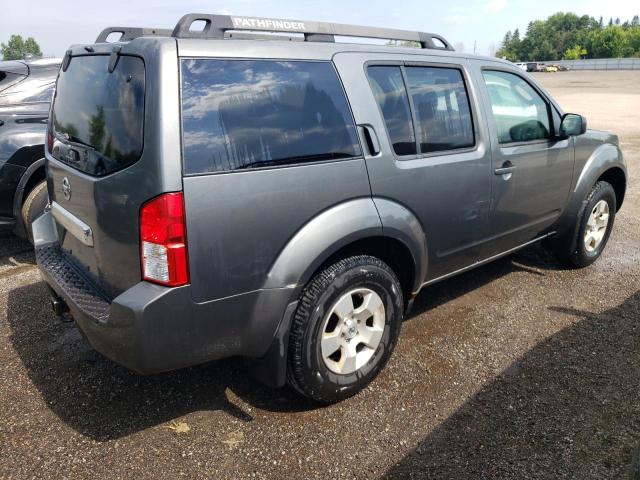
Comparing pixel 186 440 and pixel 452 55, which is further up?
pixel 452 55

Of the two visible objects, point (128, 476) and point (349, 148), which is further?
point (349, 148)

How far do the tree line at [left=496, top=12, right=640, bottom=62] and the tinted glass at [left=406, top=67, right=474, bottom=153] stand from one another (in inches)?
4882

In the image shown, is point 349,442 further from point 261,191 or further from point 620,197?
point 620,197

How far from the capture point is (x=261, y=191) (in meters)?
2.29

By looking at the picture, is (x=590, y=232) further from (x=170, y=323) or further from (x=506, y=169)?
(x=170, y=323)

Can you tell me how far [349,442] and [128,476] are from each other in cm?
101

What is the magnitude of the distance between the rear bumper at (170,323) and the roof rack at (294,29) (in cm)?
119

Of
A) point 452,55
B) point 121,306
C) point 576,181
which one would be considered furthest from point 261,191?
point 576,181

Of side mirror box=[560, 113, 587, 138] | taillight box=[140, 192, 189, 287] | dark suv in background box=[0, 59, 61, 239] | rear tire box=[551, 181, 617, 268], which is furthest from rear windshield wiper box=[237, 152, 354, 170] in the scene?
dark suv in background box=[0, 59, 61, 239]

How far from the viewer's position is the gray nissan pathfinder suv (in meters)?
2.17

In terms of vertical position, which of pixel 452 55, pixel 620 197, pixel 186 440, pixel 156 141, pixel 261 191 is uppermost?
pixel 452 55

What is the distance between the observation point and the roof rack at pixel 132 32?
2865 millimetres

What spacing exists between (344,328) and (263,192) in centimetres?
89

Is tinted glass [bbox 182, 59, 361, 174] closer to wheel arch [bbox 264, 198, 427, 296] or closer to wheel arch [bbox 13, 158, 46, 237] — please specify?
wheel arch [bbox 264, 198, 427, 296]
